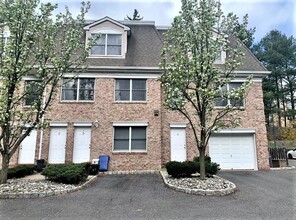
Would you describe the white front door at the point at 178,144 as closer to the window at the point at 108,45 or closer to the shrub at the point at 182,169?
the shrub at the point at 182,169

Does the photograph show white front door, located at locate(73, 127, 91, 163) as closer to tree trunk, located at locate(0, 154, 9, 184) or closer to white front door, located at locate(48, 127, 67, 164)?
white front door, located at locate(48, 127, 67, 164)

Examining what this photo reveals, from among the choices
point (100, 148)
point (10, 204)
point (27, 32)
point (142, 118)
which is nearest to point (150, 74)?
point (142, 118)

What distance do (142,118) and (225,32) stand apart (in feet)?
22.2

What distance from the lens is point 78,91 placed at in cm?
1419

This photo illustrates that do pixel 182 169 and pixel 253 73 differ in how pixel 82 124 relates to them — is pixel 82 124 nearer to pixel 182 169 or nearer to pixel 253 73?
pixel 182 169

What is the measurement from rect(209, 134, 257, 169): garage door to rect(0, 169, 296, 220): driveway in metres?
5.44

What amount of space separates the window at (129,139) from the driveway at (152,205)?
505cm

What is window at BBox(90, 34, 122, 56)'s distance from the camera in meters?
15.2

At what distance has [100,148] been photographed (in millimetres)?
13492

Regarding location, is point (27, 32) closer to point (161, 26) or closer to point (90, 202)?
point (90, 202)

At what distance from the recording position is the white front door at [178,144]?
1398 cm

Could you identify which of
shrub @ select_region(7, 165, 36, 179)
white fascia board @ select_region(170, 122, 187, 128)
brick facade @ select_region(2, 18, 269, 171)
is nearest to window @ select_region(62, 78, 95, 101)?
brick facade @ select_region(2, 18, 269, 171)

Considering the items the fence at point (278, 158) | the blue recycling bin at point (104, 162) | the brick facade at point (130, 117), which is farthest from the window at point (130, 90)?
the fence at point (278, 158)

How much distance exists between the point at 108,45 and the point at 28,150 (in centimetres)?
824
